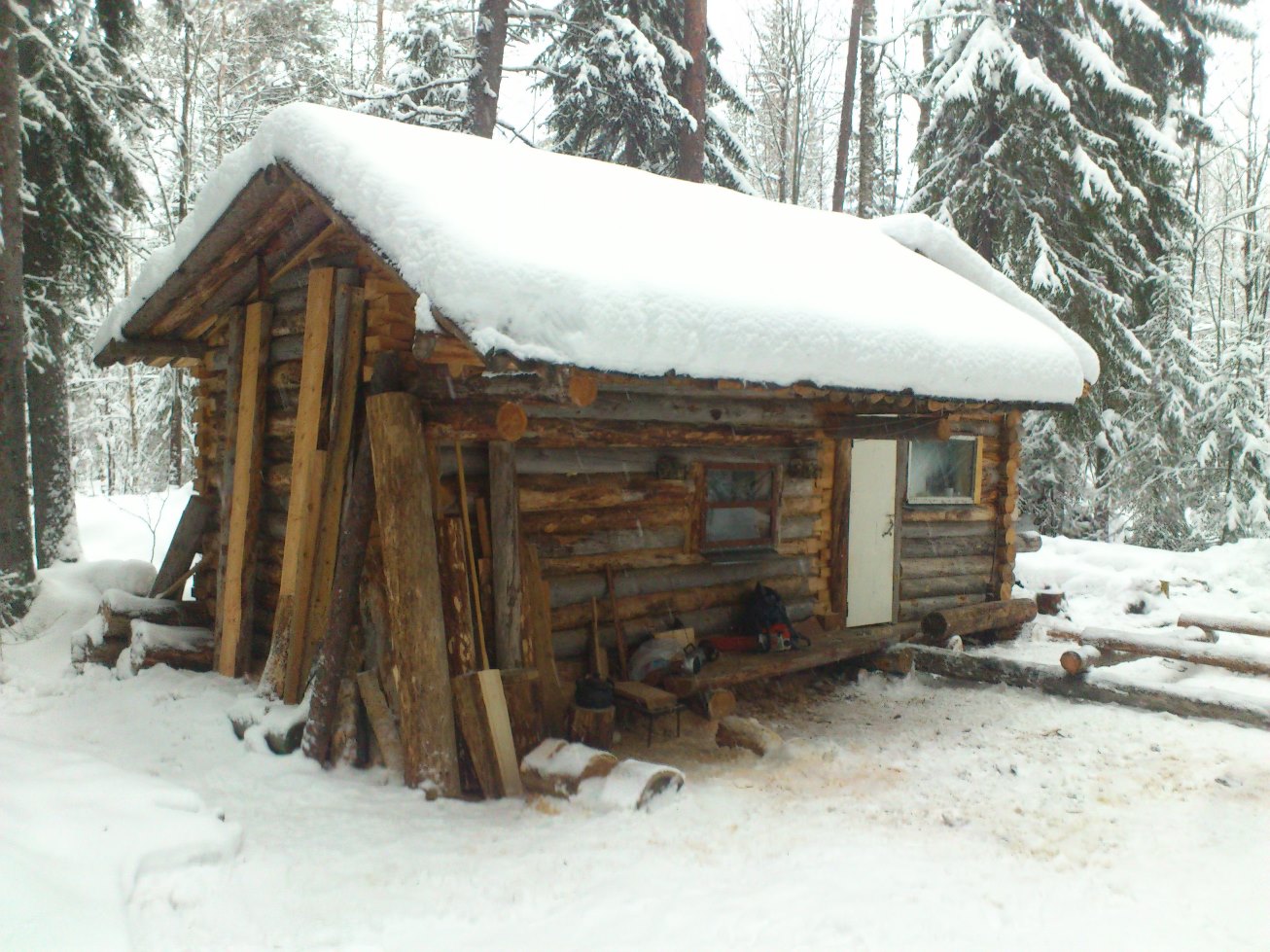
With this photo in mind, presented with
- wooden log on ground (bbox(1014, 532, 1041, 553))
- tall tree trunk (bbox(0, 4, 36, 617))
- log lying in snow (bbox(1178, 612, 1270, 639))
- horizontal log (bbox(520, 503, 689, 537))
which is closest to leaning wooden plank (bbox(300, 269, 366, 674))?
horizontal log (bbox(520, 503, 689, 537))

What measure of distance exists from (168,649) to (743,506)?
514 centimetres

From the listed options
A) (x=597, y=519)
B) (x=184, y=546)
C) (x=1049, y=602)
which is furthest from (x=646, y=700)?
(x=1049, y=602)

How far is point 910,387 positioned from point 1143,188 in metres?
11.6

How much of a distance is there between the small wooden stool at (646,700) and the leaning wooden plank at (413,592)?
1.47 meters

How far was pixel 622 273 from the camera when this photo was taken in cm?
601

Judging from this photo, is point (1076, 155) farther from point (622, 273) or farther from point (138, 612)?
point (138, 612)

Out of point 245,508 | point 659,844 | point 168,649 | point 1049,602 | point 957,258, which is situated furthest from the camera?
point 1049,602

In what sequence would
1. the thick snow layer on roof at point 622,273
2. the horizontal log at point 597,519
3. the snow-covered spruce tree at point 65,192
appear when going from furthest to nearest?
1. the snow-covered spruce tree at point 65,192
2. the horizontal log at point 597,519
3. the thick snow layer on roof at point 622,273

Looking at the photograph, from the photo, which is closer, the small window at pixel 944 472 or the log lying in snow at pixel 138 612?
the log lying in snow at pixel 138 612

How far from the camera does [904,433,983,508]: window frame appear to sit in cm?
1034

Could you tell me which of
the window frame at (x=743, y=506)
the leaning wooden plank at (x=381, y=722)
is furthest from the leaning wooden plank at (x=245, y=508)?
the window frame at (x=743, y=506)

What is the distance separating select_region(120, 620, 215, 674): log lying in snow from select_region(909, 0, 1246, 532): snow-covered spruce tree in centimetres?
1340

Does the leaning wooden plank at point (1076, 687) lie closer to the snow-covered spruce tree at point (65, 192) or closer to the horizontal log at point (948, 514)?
the horizontal log at point (948, 514)

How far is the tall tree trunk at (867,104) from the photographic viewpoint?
65.7 feet
